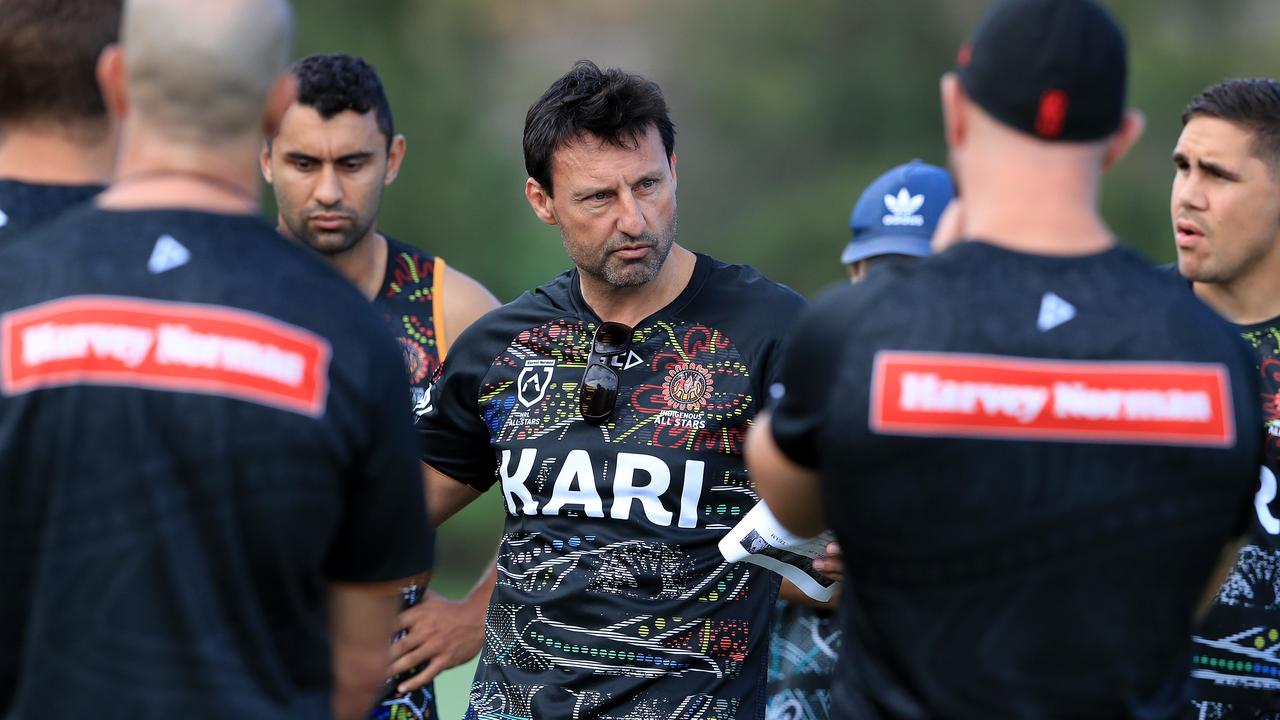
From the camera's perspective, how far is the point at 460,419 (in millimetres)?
4590

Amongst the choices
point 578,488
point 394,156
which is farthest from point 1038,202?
point 394,156

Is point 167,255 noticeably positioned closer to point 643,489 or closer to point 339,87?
point 643,489

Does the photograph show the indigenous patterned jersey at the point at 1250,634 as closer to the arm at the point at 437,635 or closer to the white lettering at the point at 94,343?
the arm at the point at 437,635

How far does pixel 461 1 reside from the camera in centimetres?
2766

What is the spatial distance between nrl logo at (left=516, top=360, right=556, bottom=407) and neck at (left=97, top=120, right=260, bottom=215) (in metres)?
1.95

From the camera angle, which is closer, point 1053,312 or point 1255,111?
point 1053,312

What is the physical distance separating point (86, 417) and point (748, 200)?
2447cm

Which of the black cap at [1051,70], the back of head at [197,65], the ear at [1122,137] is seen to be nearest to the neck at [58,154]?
the back of head at [197,65]

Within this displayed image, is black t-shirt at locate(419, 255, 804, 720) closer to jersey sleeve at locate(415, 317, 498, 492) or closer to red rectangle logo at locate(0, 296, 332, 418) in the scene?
jersey sleeve at locate(415, 317, 498, 492)

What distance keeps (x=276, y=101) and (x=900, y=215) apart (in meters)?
3.46

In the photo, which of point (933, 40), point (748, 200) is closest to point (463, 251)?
point (748, 200)

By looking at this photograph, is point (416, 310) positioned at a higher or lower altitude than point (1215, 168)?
lower

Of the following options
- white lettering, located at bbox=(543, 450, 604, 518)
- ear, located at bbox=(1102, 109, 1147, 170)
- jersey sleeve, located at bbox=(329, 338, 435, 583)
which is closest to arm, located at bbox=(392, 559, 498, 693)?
white lettering, located at bbox=(543, 450, 604, 518)

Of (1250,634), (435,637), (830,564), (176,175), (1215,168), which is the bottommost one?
(435,637)
